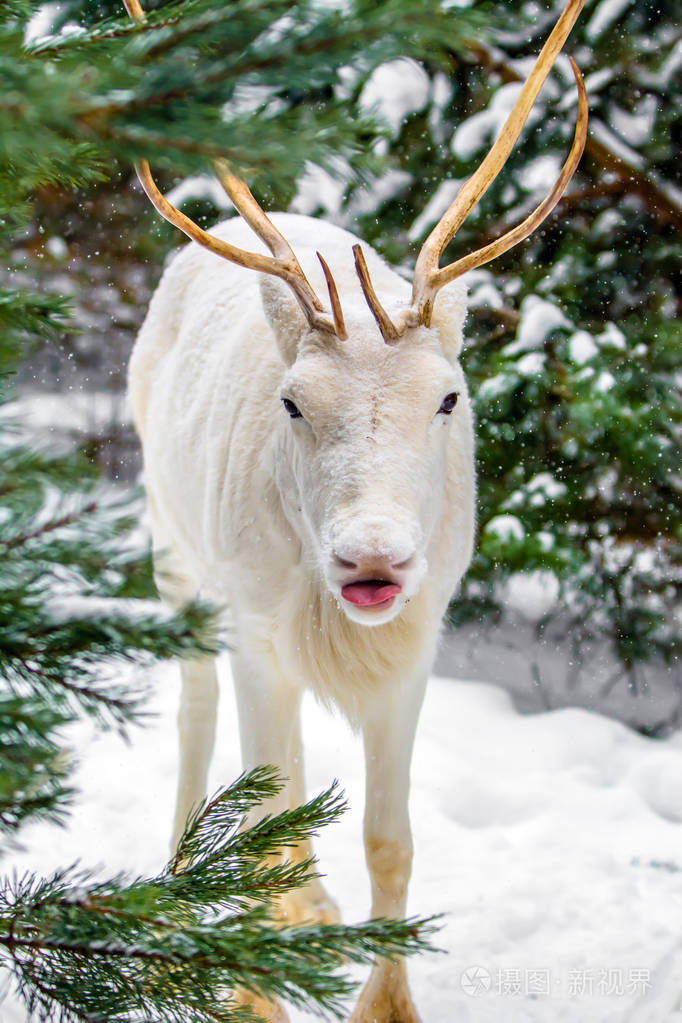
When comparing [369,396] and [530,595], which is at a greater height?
[369,396]

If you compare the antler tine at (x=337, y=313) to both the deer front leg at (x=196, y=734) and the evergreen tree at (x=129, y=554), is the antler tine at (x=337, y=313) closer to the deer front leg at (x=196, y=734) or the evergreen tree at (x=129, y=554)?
the evergreen tree at (x=129, y=554)

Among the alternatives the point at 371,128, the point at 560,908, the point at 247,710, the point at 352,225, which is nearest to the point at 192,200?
the point at 352,225

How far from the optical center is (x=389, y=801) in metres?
3.08

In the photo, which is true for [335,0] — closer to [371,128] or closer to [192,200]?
[371,128]

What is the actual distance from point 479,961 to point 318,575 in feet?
4.80

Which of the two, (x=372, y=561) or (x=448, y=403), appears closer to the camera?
(x=372, y=561)

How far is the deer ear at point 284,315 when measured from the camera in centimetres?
255

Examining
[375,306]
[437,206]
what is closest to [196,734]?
[375,306]

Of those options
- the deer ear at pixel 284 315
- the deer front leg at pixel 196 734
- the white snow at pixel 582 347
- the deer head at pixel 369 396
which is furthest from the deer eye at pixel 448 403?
the white snow at pixel 582 347

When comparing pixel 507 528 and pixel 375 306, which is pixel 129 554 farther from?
pixel 507 528

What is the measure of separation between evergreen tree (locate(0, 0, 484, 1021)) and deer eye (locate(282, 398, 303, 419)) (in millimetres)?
884

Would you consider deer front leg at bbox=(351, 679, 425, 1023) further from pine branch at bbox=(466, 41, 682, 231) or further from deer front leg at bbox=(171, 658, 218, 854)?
pine branch at bbox=(466, 41, 682, 231)

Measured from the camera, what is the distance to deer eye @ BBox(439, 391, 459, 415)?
2445 mm

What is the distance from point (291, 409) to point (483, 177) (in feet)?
2.45
